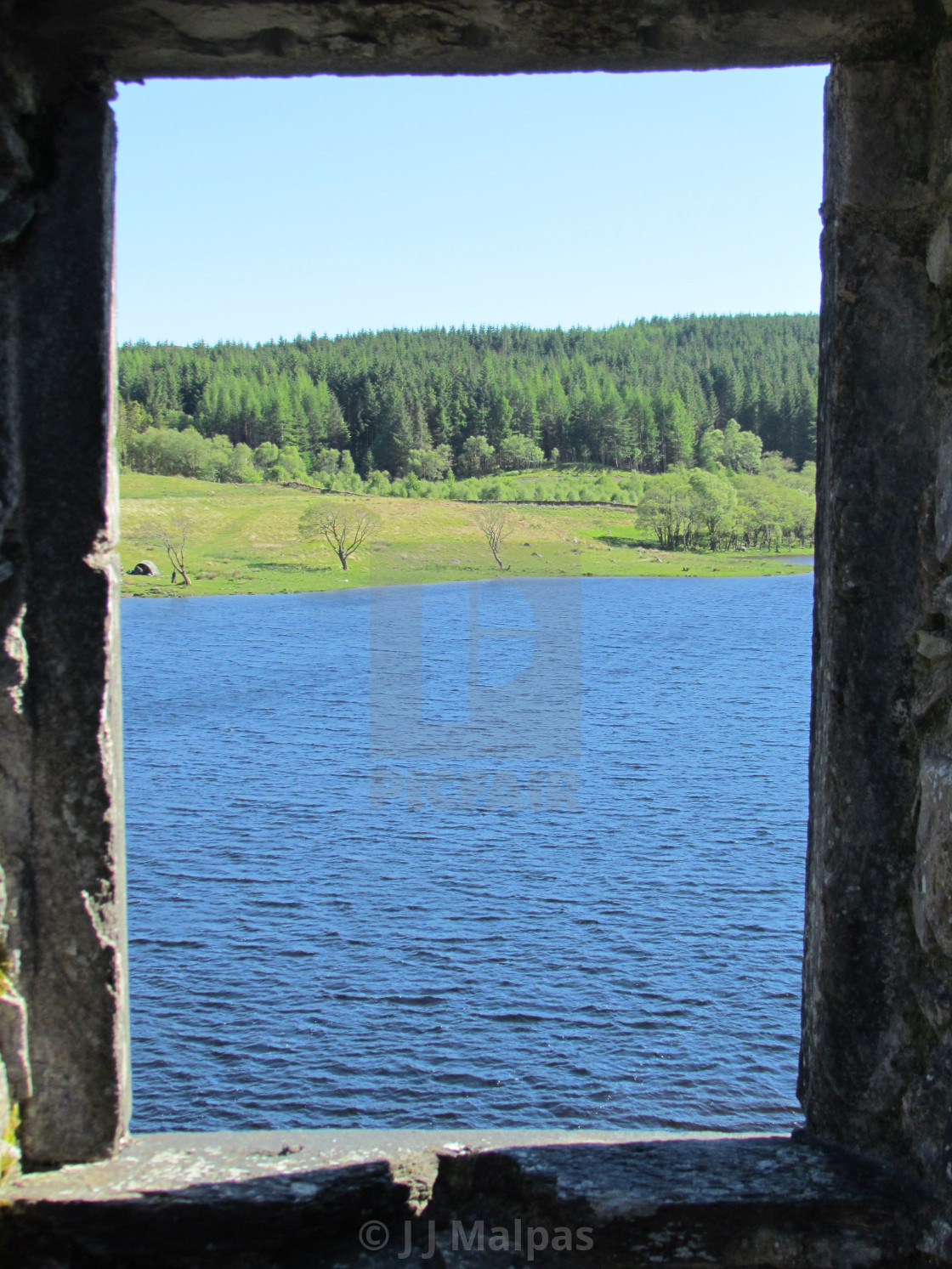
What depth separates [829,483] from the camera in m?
2.54

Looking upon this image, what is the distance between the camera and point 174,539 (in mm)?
66812

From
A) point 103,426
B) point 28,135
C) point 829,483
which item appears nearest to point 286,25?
point 28,135

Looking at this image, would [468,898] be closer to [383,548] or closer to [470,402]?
[383,548]

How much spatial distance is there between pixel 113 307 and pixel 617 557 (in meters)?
66.7

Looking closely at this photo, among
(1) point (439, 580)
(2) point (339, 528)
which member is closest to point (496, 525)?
(2) point (339, 528)

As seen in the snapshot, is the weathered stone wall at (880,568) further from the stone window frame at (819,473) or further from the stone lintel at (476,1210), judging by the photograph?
the stone lintel at (476,1210)

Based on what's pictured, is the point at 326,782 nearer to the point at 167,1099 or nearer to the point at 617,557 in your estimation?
the point at 167,1099

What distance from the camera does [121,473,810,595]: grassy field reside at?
208 feet

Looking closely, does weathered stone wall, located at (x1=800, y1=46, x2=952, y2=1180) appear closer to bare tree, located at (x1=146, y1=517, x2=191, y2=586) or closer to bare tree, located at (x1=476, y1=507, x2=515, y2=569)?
bare tree, located at (x1=146, y1=517, x2=191, y2=586)

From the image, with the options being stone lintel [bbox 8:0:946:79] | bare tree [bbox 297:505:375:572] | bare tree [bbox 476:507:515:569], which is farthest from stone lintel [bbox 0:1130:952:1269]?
bare tree [bbox 297:505:375:572]

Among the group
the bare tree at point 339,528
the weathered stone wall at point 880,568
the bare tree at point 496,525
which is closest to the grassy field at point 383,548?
the bare tree at point 496,525

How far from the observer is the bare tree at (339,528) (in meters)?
68.4

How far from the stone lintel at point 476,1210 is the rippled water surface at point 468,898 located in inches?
344

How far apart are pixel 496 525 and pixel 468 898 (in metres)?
57.2
